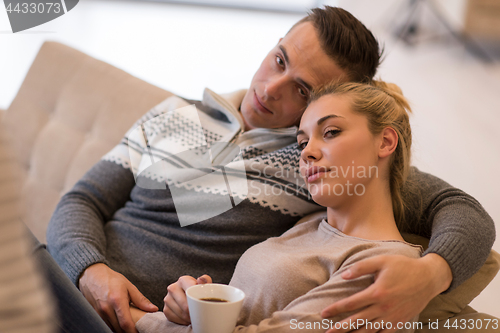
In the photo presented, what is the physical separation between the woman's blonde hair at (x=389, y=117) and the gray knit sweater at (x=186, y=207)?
0.06m

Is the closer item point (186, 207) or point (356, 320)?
point (356, 320)

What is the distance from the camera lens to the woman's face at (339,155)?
931mm

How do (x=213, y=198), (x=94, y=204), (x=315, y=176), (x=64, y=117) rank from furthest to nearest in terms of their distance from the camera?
(x=64, y=117)
(x=94, y=204)
(x=213, y=198)
(x=315, y=176)

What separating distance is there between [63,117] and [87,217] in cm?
57

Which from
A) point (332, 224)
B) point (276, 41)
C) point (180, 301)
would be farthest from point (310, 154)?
point (276, 41)

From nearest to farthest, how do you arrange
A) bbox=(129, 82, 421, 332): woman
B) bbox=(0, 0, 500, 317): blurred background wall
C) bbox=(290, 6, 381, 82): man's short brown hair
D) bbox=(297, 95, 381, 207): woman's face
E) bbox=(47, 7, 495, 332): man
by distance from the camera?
bbox=(129, 82, 421, 332): woman, bbox=(297, 95, 381, 207): woman's face, bbox=(47, 7, 495, 332): man, bbox=(290, 6, 381, 82): man's short brown hair, bbox=(0, 0, 500, 317): blurred background wall

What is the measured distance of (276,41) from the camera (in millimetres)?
4539

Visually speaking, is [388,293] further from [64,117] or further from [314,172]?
[64,117]

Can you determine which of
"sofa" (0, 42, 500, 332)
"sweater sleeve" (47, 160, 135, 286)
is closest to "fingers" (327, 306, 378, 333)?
"sweater sleeve" (47, 160, 135, 286)

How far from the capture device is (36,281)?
1.31 ft

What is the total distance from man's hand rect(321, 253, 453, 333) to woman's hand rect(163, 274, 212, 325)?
0.87 ft

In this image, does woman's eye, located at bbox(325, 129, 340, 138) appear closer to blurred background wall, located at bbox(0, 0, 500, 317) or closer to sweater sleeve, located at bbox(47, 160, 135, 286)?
sweater sleeve, located at bbox(47, 160, 135, 286)

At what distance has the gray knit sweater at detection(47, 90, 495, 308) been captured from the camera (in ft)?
3.60

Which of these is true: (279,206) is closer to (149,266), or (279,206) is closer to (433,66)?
(149,266)
